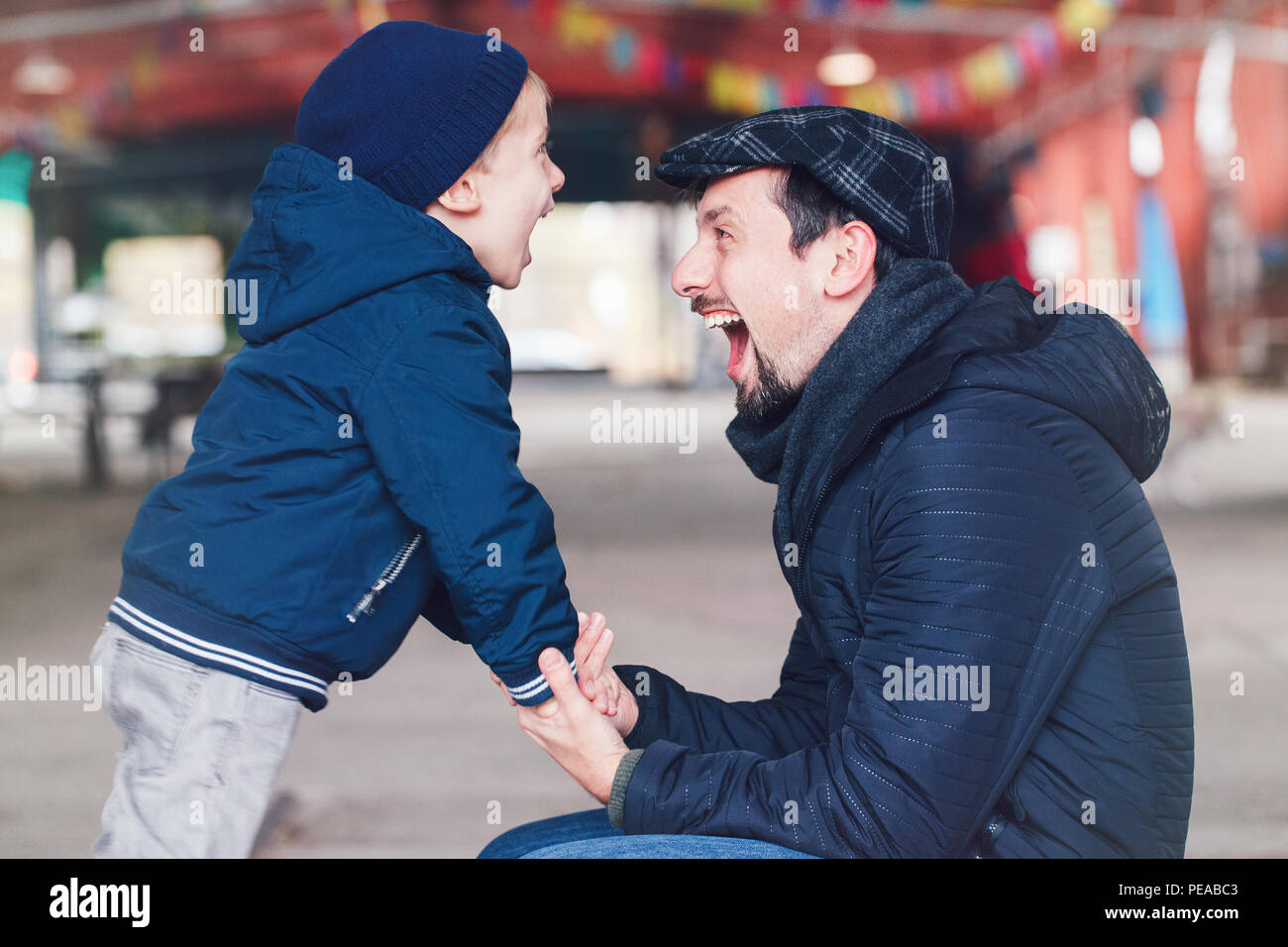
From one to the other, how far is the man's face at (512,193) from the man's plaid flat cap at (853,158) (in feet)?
0.96

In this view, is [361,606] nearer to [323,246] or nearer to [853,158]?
[323,246]

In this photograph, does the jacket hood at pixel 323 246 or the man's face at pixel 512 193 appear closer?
the jacket hood at pixel 323 246

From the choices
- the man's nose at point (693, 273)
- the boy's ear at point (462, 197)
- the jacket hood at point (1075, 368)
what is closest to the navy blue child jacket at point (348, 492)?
the boy's ear at point (462, 197)

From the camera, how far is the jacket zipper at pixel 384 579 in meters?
1.49

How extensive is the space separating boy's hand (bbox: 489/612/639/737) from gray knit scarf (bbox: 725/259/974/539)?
0.85ft

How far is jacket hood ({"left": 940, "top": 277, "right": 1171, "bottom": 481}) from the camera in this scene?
1.32 meters

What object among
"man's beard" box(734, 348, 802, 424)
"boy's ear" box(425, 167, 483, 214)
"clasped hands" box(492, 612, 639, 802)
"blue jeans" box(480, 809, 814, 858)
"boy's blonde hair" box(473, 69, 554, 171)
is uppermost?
"boy's blonde hair" box(473, 69, 554, 171)

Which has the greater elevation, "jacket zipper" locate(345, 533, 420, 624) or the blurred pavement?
"jacket zipper" locate(345, 533, 420, 624)

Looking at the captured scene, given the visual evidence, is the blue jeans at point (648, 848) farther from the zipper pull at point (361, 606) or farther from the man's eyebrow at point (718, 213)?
the man's eyebrow at point (718, 213)

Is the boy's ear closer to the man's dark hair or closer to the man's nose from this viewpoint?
the man's nose

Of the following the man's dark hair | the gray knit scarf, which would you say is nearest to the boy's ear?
the man's dark hair
